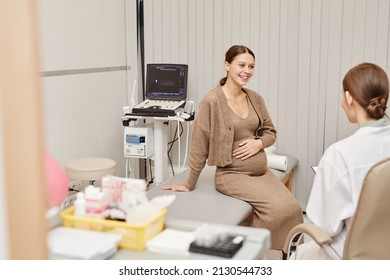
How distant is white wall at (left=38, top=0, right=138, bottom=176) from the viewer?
9.07 feet

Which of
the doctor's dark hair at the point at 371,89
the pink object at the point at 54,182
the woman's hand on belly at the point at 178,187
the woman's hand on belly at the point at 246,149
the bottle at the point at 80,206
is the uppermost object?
the doctor's dark hair at the point at 371,89

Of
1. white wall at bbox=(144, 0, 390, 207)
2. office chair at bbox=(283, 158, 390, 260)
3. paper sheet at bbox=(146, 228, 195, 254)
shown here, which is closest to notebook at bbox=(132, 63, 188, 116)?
white wall at bbox=(144, 0, 390, 207)

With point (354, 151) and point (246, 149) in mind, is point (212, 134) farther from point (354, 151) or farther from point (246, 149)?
point (354, 151)

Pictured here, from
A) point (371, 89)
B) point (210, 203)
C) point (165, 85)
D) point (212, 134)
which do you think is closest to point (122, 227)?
point (371, 89)

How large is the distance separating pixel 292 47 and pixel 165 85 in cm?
90

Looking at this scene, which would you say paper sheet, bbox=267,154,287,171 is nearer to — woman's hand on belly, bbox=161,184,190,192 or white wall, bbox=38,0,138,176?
woman's hand on belly, bbox=161,184,190,192

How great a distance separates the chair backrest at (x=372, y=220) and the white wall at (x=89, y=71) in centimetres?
144

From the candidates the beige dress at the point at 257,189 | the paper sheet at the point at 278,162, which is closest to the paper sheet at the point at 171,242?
the beige dress at the point at 257,189

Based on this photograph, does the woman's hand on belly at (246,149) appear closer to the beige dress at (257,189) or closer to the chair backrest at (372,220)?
the beige dress at (257,189)

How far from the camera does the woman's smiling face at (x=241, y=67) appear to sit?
2.36 meters

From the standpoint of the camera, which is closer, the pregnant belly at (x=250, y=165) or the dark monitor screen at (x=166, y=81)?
the pregnant belly at (x=250, y=165)
